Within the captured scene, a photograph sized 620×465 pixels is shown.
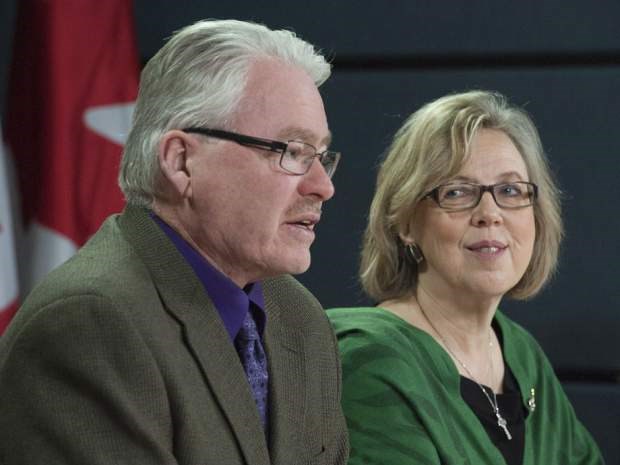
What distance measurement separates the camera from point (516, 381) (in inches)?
82.0

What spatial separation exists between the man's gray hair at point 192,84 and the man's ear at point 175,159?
0.04ft

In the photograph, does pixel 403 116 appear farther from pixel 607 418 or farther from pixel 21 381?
pixel 21 381

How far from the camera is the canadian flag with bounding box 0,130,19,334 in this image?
248 cm

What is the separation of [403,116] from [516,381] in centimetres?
78

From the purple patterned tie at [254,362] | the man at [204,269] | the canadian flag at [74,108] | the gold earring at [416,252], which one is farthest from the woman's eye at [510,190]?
the canadian flag at [74,108]

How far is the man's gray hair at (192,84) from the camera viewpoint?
4.58ft

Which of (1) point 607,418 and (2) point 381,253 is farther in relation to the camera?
(1) point 607,418

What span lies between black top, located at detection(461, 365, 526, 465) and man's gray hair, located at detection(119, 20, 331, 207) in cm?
76

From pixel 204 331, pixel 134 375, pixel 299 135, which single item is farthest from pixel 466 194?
pixel 134 375

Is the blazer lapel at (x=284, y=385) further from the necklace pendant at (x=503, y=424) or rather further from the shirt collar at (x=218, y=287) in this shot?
the necklace pendant at (x=503, y=424)

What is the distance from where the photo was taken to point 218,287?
1.43 m

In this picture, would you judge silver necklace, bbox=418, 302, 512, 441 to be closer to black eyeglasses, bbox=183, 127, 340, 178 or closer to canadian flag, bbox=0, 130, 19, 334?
black eyeglasses, bbox=183, 127, 340, 178

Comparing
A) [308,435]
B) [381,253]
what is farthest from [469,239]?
[308,435]

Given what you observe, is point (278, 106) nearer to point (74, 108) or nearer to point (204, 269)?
point (204, 269)
